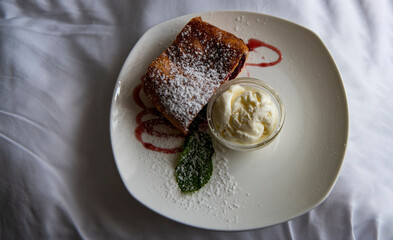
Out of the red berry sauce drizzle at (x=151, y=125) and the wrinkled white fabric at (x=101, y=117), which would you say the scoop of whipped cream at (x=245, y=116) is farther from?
the wrinkled white fabric at (x=101, y=117)

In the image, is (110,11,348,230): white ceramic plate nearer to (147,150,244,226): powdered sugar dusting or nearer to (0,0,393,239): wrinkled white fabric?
(147,150,244,226): powdered sugar dusting

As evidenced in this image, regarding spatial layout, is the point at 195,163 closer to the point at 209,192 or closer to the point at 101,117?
the point at 209,192

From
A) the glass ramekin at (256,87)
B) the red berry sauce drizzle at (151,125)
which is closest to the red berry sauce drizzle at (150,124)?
the red berry sauce drizzle at (151,125)

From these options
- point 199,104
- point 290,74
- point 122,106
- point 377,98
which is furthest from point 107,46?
point 377,98

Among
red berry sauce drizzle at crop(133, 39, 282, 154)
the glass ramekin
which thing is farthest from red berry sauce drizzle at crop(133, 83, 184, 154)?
the glass ramekin

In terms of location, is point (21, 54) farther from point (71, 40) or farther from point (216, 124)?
point (216, 124)
